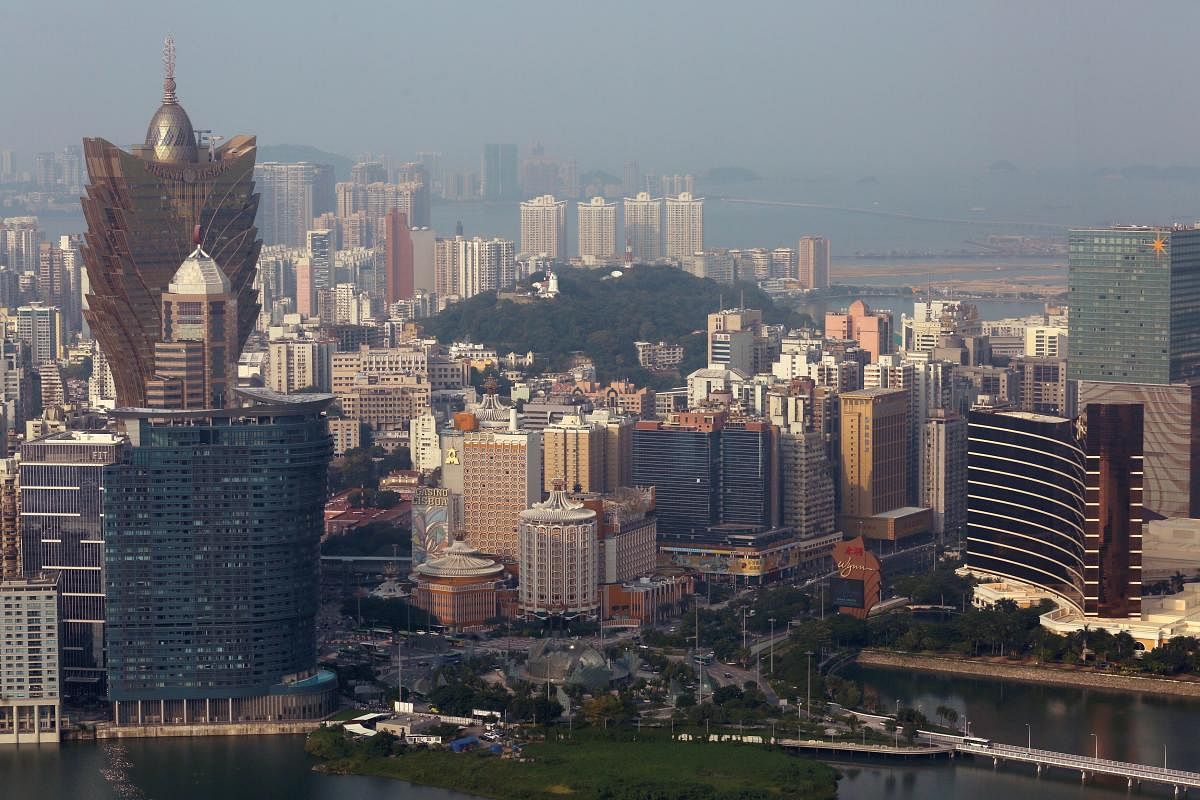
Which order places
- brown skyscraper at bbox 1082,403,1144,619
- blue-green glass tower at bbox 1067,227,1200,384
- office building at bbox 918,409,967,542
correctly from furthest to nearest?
office building at bbox 918,409,967,542 → blue-green glass tower at bbox 1067,227,1200,384 → brown skyscraper at bbox 1082,403,1144,619

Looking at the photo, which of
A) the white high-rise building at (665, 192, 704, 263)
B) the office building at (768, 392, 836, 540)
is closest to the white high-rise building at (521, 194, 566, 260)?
the white high-rise building at (665, 192, 704, 263)

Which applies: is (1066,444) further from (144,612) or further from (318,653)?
(144,612)

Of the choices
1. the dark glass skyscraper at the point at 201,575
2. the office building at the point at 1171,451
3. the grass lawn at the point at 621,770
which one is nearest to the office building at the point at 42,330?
the office building at the point at 1171,451

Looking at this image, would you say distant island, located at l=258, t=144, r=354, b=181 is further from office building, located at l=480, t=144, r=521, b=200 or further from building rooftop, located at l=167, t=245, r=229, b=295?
building rooftop, located at l=167, t=245, r=229, b=295

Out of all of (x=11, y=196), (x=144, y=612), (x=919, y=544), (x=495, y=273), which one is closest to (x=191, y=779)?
(x=144, y=612)

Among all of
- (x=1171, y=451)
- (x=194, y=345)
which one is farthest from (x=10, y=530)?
(x=1171, y=451)

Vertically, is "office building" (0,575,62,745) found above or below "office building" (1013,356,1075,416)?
below
